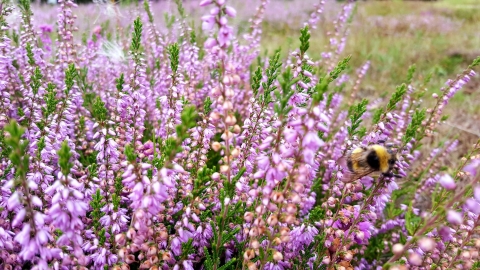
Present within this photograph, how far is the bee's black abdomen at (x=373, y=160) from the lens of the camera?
2645mm

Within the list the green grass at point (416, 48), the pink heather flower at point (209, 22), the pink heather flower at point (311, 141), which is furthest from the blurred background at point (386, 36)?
the pink heather flower at point (311, 141)

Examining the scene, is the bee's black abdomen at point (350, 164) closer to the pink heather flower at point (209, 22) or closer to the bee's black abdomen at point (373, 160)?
the bee's black abdomen at point (373, 160)

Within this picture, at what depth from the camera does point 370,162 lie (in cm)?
265

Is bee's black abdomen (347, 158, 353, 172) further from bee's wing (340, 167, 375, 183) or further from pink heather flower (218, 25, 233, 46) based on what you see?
pink heather flower (218, 25, 233, 46)

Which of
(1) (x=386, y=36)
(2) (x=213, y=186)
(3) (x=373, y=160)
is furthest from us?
(1) (x=386, y=36)

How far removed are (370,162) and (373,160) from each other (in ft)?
0.09

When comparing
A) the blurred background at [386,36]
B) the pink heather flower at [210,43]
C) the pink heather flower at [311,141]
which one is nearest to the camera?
the pink heather flower at [311,141]

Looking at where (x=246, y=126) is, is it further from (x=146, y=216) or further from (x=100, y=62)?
(x=100, y=62)

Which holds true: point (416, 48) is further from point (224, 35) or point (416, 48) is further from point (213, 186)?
point (224, 35)

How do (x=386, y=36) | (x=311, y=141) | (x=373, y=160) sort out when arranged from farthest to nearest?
(x=386, y=36), (x=373, y=160), (x=311, y=141)

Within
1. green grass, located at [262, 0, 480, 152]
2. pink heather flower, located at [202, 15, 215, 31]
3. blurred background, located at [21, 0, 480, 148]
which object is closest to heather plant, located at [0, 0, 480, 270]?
pink heather flower, located at [202, 15, 215, 31]

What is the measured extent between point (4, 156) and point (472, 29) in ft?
62.4

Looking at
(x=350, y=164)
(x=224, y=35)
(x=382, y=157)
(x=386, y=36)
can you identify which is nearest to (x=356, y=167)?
(x=350, y=164)

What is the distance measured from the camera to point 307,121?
1863 mm
